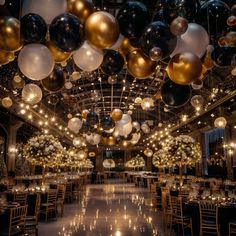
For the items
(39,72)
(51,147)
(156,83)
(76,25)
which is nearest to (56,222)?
(51,147)

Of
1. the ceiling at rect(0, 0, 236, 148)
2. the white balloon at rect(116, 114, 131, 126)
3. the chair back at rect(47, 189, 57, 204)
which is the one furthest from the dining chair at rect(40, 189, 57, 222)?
the white balloon at rect(116, 114, 131, 126)

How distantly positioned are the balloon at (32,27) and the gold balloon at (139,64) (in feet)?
3.46

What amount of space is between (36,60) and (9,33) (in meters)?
0.39

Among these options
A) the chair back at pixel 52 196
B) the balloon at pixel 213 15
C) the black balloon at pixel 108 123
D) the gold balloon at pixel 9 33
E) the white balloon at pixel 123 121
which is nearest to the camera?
the gold balloon at pixel 9 33

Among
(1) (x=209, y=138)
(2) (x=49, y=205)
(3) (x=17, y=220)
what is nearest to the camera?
(3) (x=17, y=220)

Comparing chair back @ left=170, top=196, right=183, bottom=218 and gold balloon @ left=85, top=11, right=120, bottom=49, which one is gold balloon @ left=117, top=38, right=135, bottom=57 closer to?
gold balloon @ left=85, top=11, right=120, bottom=49

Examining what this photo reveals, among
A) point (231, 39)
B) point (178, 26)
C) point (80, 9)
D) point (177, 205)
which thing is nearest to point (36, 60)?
point (80, 9)

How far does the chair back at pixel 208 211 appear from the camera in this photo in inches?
229

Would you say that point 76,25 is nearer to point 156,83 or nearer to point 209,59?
point 209,59

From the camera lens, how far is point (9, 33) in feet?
10.5

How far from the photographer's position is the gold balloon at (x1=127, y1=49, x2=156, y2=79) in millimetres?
3750

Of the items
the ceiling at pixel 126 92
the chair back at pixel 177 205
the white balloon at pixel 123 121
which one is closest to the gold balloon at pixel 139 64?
the ceiling at pixel 126 92

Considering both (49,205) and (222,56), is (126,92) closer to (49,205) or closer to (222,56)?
(49,205)

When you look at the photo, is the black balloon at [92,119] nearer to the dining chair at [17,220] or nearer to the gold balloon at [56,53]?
the dining chair at [17,220]
